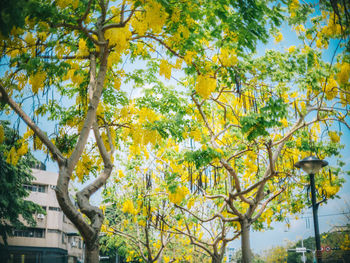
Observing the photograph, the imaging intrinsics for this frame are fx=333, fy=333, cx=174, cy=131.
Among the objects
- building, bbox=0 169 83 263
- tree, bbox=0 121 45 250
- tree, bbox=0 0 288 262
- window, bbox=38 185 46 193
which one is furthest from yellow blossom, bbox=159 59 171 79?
window, bbox=38 185 46 193

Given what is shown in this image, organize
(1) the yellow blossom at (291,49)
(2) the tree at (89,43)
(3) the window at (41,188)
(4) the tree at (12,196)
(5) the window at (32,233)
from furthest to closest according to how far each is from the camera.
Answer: (3) the window at (41,188)
(5) the window at (32,233)
(4) the tree at (12,196)
(1) the yellow blossom at (291,49)
(2) the tree at (89,43)

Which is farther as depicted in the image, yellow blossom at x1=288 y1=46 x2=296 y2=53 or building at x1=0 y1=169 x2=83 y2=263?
building at x1=0 y1=169 x2=83 y2=263

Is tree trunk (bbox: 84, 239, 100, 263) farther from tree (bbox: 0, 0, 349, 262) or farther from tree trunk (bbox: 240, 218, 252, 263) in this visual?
tree trunk (bbox: 240, 218, 252, 263)

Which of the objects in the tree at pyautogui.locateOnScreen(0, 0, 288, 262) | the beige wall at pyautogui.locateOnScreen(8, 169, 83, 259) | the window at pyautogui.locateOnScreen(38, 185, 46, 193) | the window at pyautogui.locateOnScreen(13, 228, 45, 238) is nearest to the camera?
the tree at pyautogui.locateOnScreen(0, 0, 288, 262)

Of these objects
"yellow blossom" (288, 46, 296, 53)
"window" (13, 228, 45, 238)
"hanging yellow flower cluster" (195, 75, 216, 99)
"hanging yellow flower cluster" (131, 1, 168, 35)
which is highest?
"yellow blossom" (288, 46, 296, 53)

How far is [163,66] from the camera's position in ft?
16.9

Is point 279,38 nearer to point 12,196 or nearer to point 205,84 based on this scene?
point 205,84

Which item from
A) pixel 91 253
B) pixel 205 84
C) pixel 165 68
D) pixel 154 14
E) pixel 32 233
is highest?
pixel 154 14

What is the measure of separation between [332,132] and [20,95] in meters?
6.08

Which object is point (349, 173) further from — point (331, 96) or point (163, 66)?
point (163, 66)

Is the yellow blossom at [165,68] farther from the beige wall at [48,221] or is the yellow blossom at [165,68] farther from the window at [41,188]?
the window at [41,188]

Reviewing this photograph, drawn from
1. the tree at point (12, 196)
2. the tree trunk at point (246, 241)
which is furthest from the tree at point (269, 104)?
the tree at point (12, 196)

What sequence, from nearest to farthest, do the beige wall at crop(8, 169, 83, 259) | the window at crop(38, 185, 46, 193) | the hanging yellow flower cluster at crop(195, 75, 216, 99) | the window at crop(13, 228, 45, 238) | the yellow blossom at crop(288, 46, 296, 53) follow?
the hanging yellow flower cluster at crop(195, 75, 216, 99) < the yellow blossom at crop(288, 46, 296, 53) < the window at crop(13, 228, 45, 238) < the beige wall at crop(8, 169, 83, 259) < the window at crop(38, 185, 46, 193)

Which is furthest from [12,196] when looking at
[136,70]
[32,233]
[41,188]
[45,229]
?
[41,188]
